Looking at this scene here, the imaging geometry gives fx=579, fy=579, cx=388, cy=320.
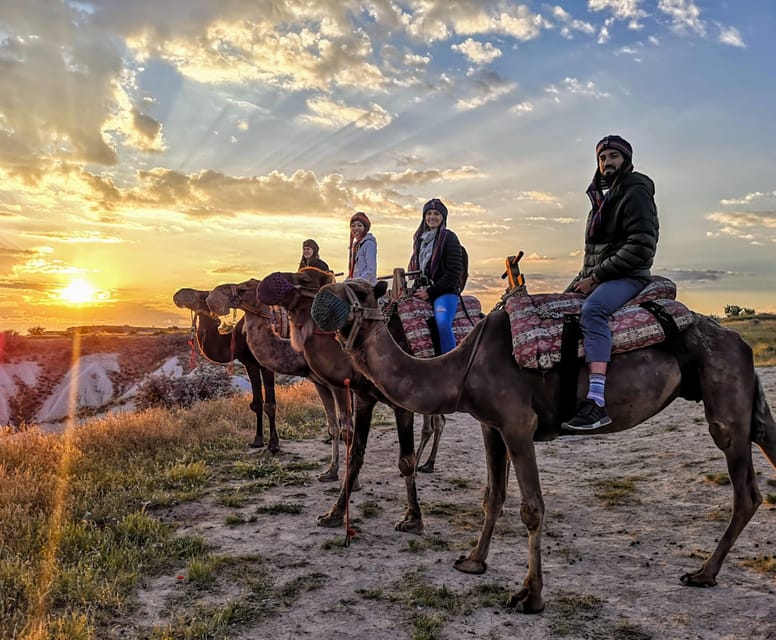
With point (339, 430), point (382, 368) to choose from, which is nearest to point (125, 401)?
point (339, 430)

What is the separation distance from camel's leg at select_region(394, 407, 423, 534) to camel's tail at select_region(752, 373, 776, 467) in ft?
11.5

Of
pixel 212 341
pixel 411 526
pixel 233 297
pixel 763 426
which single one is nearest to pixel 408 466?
pixel 411 526

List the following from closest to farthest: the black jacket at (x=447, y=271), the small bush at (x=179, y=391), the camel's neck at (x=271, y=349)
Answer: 1. the black jacket at (x=447, y=271)
2. the camel's neck at (x=271, y=349)
3. the small bush at (x=179, y=391)

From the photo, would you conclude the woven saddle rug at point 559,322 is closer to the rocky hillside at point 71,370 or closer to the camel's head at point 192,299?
the camel's head at point 192,299

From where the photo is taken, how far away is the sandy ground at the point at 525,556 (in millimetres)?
→ 4742

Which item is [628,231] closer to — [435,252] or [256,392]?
[435,252]

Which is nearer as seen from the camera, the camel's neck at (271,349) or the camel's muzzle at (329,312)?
the camel's muzzle at (329,312)

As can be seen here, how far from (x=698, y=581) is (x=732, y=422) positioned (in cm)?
152

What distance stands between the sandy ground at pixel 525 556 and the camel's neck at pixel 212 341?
11.0 ft

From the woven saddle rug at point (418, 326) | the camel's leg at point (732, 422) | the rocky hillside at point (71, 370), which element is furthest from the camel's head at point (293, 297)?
the rocky hillside at point (71, 370)

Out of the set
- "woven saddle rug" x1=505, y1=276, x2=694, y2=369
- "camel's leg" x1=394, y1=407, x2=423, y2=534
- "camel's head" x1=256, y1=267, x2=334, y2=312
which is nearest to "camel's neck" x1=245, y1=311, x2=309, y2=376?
"camel's head" x1=256, y1=267, x2=334, y2=312

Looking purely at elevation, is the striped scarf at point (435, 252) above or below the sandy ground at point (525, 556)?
above

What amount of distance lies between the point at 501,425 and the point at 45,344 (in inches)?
1823

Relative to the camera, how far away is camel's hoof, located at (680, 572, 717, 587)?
5.39 metres
